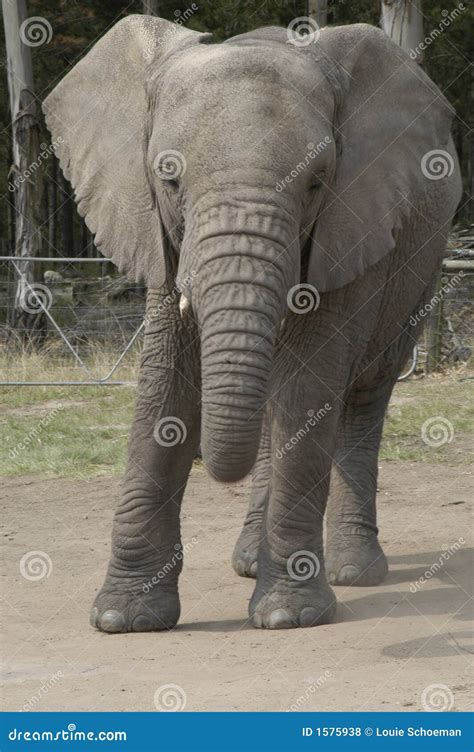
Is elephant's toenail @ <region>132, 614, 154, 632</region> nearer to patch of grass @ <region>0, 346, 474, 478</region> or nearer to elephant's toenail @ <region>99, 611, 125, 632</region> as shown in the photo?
elephant's toenail @ <region>99, 611, 125, 632</region>

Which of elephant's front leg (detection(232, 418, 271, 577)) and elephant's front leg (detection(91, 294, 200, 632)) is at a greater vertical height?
elephant's front leg (detection(91, 294, 200, 632))

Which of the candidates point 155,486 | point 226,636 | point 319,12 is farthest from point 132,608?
point 319,12

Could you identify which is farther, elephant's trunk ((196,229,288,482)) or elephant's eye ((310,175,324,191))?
elephant's eye ((310,175,324,191))

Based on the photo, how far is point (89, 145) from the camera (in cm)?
621

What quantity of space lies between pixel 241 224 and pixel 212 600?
243cm

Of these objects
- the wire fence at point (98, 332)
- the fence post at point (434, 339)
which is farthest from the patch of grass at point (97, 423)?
the fence post at point (434, 339)

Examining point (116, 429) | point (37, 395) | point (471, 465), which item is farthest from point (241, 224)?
point (37, 395)

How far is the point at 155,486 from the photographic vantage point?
598 centimetres

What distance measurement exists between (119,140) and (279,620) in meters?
2.35

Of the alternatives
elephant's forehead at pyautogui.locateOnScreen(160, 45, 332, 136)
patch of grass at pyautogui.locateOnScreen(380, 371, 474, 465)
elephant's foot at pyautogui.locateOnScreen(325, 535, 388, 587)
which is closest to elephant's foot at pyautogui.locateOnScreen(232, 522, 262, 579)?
elephant's foot at pyautogui.locateOnScreen(325, 535, 388, 587)

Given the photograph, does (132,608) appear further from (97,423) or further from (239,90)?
(97,423)

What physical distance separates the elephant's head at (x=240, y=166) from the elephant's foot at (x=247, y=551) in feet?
6.43

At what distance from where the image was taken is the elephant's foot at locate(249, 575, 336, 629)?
6.02 meters

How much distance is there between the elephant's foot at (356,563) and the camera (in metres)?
7.17
